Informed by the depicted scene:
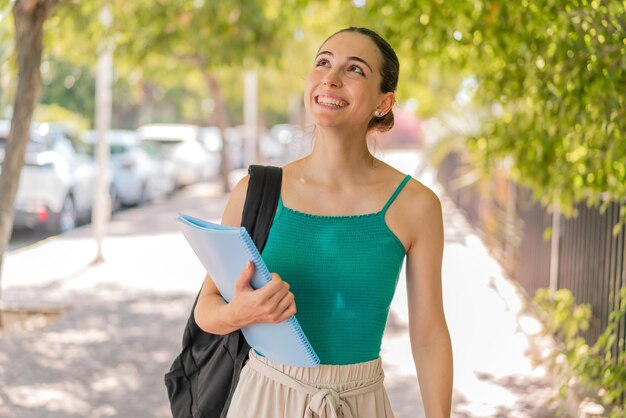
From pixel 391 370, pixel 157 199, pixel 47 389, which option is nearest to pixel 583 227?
pixel 391 370

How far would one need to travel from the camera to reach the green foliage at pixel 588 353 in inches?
153

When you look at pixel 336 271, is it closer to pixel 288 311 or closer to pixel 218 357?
pixel 288 311

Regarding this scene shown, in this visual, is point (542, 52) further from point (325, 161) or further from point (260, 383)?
point (260, 383)

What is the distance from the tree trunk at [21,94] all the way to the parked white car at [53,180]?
546cm

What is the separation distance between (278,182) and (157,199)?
71.3ft

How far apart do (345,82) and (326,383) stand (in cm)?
72

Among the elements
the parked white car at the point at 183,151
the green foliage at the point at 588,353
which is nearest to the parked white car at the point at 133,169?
the parked white car at the point at 183,151

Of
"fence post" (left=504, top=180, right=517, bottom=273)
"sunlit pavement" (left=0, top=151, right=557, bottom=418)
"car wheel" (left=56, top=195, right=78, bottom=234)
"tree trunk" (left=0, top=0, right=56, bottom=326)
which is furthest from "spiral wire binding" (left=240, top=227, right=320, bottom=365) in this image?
"car wheel" (left=56, top=195, right=78, bottom=234)

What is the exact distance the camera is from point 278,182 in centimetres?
231

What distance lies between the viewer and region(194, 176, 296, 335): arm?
2002 millimetres

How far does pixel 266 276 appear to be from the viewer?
2006mm

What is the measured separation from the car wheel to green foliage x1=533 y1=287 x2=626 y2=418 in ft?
33.8

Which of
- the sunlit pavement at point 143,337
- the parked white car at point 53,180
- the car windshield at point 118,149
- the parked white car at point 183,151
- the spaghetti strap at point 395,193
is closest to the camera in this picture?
the spaghetti strap at point 395,193

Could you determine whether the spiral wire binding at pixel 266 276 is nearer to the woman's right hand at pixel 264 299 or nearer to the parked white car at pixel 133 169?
the woman's right hand at pixel 264 299
